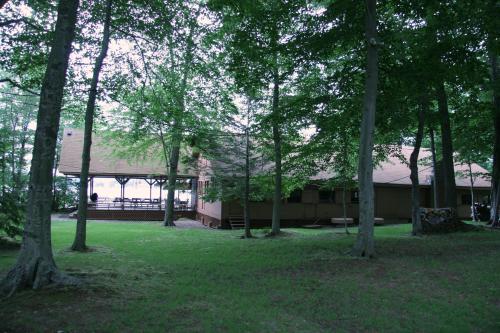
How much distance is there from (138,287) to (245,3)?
7645 millimetres

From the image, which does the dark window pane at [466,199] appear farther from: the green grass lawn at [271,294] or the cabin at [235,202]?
the green grass lawn at [271,294]

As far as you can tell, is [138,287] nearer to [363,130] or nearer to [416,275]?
[416,275]

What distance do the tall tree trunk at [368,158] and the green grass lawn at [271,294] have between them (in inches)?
24.3

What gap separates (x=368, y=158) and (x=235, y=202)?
17.5 meters

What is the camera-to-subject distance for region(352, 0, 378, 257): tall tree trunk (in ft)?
37.1

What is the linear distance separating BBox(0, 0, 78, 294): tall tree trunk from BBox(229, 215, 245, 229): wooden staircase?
68.2ft

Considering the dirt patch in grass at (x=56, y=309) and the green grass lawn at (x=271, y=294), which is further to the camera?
the green grass lawn at (x=271, y=294)

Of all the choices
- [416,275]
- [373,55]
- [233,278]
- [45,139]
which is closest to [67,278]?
[45,139]

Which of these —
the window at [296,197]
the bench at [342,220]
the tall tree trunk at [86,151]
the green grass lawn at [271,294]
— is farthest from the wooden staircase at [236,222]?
the green grass lawn at [271,294]

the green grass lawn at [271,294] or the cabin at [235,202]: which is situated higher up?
the cabin at [235,202]

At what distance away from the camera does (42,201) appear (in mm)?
7391

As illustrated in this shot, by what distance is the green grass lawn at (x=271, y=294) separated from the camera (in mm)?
5973

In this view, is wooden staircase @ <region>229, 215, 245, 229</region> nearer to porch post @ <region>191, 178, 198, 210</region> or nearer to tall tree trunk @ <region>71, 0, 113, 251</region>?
porch post @ <region>191, 178, 198, 210</region>

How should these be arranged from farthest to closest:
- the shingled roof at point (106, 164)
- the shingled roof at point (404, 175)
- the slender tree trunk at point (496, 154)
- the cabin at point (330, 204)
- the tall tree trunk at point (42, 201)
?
1. the shingled roof at point (106, 164)
2. the shingled roof at point (404, 175)
3. the cabin at point (330, 204)
4. the slender tree trunk at point (496, 154)
5. the tall tree trunk at point (42, 201)
